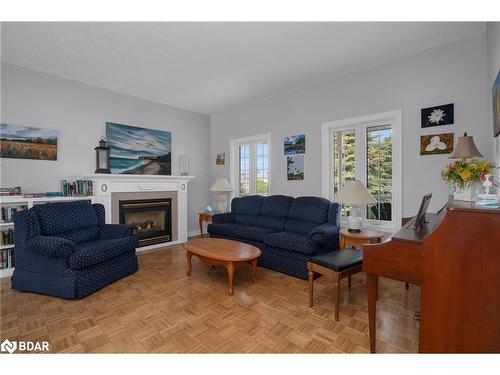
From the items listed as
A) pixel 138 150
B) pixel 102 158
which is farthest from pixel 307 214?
pixel 102 158

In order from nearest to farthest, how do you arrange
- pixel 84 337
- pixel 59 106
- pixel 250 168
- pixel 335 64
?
1. pixel 84 337
2. pixel 335 64
3. pixel 59 106
4. pixel 250 168

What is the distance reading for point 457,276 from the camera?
4.56 ft

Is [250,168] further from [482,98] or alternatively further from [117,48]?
[482,98]

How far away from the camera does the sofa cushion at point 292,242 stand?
305 cm

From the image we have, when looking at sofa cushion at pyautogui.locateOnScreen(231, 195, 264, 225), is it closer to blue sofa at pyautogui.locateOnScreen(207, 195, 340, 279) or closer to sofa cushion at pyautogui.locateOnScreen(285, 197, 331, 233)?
blue sofa at pyautogui.locateOnScreen(207, 195, 340, 279)

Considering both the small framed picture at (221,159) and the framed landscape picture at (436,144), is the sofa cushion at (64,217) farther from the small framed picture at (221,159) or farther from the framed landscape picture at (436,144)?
the framed landscape picture at (436,144)

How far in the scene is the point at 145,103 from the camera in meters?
4.85

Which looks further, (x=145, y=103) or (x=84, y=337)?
(x=145, y=103)

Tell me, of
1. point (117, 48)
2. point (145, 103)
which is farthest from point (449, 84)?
point (145, 103)

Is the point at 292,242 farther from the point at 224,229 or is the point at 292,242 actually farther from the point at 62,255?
the point at 62,255

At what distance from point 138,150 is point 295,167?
3031 millimetres

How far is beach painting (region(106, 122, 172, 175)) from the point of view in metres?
4.45

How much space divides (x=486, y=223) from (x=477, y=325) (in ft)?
1.91

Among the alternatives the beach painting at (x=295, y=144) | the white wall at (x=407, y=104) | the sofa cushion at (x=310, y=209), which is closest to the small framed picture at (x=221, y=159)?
the white wall at (x=407, y=104)
